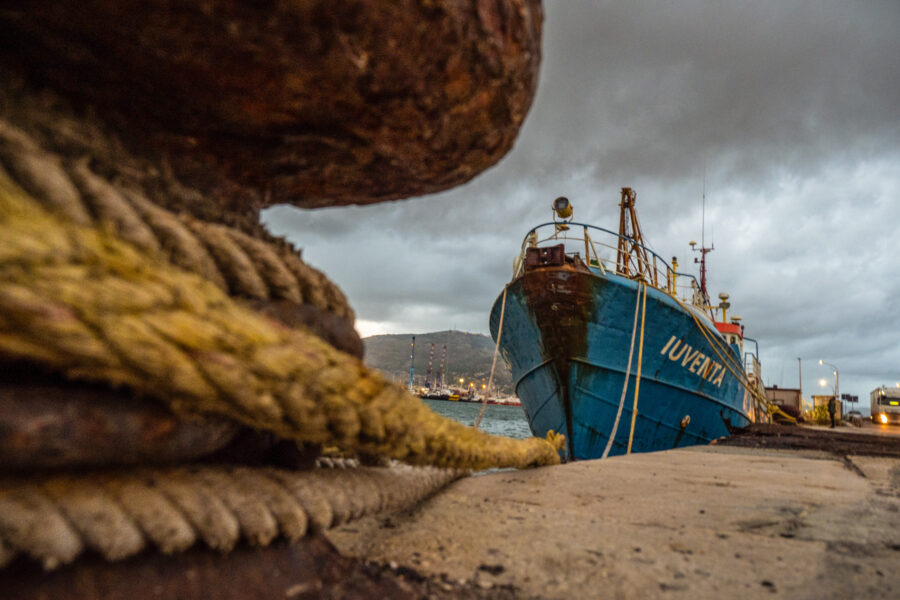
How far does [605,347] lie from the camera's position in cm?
720

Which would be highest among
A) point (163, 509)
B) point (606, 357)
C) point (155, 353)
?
point (606, 357)

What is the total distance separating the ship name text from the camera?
24.9 ft

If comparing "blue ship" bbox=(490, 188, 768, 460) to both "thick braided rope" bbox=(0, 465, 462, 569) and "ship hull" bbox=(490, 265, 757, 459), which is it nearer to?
"ship hull" bbox=(490, 265, 757, 459)

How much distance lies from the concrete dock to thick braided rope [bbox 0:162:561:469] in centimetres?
55

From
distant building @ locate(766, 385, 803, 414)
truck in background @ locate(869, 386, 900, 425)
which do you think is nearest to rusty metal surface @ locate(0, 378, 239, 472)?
distant building @ locate(766, 385, 803, 414)

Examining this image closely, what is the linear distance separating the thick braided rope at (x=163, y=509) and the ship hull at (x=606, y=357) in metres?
6.14

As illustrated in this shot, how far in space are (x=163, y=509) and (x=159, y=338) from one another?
346 mm

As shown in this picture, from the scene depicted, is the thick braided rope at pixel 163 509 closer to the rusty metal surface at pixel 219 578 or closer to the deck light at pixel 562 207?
the rusty metal surface at pixel 219 578

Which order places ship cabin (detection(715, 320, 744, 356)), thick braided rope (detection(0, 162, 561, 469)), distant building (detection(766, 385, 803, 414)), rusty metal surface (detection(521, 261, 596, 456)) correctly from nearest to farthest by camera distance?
1. thick braided rope (detection(0, 162, 561, 469))
2. rusty metal surface (detection(521, 261, 596, 456))
3. ship cabin (detection(715, 320, 744, 356))
4. distant building (detection(766, 385, 803, 414))

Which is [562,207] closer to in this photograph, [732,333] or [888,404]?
[732,333]

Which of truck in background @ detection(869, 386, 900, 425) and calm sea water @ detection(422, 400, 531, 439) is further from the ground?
truck in background @ detection(869, 386, 900, 425)

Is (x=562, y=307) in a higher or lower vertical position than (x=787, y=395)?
higher

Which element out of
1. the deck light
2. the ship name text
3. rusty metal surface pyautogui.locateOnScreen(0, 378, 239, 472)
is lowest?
rusty metal surface pyautogui.locateOnScreen(0, 378, 239, 472)

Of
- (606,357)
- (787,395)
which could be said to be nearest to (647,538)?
(606,357)
